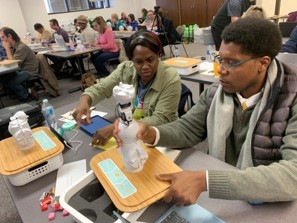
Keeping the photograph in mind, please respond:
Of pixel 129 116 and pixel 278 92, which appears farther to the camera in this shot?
pixel 278 92

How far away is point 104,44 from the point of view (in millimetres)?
4438

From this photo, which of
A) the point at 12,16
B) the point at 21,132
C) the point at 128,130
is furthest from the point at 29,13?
the point at 128,130

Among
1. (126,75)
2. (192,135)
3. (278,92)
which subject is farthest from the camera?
(126,75)

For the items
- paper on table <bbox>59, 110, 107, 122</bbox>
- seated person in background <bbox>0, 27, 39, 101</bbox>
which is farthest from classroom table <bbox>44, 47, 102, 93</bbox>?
paper on table <bbox>59, 110, 107, 122</bbox>

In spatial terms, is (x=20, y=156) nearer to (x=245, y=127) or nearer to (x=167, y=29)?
(x=245, y=127)

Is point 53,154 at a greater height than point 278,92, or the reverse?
point 278,92

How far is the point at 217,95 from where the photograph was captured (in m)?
1.03

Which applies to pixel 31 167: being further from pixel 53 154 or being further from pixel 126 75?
pixel 126 75

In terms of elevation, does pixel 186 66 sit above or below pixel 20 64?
above

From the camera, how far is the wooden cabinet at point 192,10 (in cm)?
716

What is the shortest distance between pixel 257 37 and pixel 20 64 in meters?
3.82

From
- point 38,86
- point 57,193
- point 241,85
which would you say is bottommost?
point 38,86

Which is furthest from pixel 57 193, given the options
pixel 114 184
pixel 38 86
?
pixel 38 86

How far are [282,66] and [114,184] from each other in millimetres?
740
